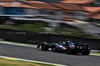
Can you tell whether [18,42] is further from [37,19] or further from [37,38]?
[37,19]

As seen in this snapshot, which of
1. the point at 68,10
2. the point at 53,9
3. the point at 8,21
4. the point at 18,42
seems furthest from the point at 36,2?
the point at 18,42

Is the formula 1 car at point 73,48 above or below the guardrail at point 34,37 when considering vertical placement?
above

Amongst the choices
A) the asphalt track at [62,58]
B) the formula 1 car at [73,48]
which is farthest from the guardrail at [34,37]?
the asphalt track at [62,58]

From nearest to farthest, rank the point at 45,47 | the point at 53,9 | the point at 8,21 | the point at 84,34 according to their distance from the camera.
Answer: the point at 45,47, the point at 84,34, the point at 8,21, the point at 53,9

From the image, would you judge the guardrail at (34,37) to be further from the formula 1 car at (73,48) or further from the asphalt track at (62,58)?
the asphalt track at (62,58)

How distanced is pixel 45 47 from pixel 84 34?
404cm

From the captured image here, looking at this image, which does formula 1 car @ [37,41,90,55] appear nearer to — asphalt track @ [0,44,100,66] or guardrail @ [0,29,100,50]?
asphalt track @ [0,44,100,66]

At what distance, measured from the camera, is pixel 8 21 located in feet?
120

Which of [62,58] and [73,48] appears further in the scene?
→ [73,48]

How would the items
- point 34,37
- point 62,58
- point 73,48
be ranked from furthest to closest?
point 34,37
point 73,48
point 62,58

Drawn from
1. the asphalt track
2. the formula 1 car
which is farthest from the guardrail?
the asphalt track

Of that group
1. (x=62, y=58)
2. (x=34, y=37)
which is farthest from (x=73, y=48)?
(x=34, y=37)

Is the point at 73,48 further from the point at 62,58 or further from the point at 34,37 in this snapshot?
the point at 34,37

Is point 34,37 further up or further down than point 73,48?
further down
